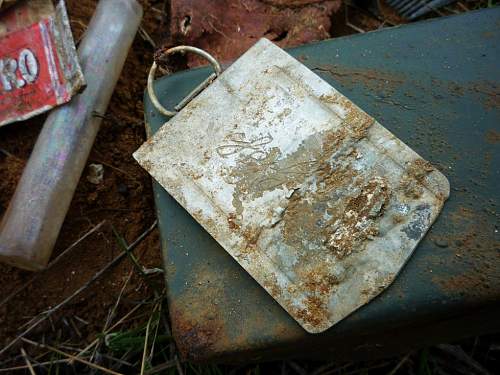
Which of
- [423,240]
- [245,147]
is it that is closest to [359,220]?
[423,240]

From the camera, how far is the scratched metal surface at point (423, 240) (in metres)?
0.86

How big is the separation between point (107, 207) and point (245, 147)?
0.77 m

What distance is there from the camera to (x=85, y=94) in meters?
1.42

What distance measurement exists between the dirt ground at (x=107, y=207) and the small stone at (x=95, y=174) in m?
0.02

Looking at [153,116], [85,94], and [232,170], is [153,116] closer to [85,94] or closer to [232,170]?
[232,170]

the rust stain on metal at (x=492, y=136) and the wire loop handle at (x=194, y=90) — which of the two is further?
the wire loop handle at (x=194, y=90)

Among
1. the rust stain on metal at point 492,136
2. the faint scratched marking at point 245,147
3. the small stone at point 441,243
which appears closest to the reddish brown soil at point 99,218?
the faint scratched marking at point 245,147

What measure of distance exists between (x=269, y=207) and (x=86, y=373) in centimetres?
93

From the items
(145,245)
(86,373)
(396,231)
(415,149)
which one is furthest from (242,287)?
(86,373)

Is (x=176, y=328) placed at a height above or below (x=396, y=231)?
below

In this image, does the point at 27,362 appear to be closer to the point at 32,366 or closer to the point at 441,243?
the point at 32,366

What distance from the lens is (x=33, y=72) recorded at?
1.38 meters

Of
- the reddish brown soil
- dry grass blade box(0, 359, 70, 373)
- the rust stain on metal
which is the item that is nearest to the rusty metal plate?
the rust stain on metal

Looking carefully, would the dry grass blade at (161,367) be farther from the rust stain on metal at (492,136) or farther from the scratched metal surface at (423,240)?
the rust stain on metal at (492,136)
